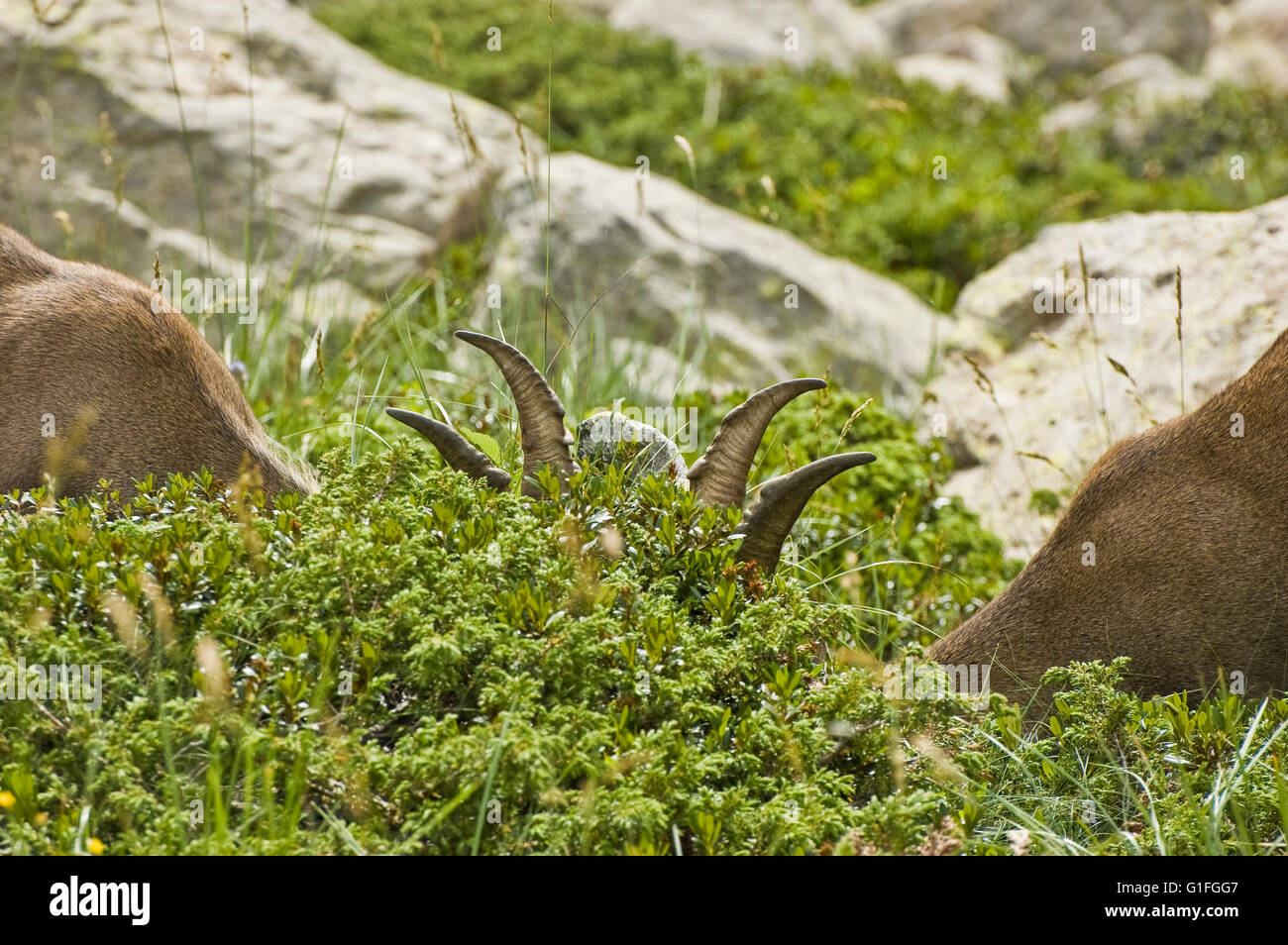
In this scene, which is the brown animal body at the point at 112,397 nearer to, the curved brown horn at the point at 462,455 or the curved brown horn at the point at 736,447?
the curved brown horn at the point at 462,455

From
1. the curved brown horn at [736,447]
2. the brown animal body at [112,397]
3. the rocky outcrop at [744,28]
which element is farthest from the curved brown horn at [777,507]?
the rocky outcrop at [744,28]

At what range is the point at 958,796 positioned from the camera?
3332mm

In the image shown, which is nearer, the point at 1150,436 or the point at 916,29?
the point at 1150,436

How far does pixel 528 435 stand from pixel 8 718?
1.83 meters

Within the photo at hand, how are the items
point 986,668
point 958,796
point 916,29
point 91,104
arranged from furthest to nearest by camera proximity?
point 916,29 < point 91,104 < point 986,668 < point 958,796

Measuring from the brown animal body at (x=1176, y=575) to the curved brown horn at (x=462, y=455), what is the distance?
1677 millimetres

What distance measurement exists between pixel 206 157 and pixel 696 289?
12.0ft

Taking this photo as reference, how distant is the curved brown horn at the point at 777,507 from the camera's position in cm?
399

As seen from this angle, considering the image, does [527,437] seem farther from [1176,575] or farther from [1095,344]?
[1095,344]

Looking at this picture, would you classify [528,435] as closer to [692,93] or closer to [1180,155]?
[692,93]
